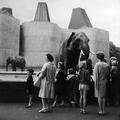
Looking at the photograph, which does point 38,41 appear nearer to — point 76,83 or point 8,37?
point 8,37

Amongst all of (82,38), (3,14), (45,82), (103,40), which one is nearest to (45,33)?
(3,14)

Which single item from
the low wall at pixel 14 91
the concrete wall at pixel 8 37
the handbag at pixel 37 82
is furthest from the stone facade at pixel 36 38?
→ the handbag at pixel 37 82

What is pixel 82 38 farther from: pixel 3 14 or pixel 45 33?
pixel 45 33

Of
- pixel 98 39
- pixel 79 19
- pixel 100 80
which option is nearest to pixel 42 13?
pixel 79 19

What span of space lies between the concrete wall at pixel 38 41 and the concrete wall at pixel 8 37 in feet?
8.44

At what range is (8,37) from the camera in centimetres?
3644

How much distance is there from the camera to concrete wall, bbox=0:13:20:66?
3562 cm

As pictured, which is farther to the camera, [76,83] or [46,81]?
[76,83]

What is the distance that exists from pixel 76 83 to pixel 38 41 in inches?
1304

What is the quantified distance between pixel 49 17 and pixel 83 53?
41.3 meters

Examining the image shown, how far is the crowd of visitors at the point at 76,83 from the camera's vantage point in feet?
21.8

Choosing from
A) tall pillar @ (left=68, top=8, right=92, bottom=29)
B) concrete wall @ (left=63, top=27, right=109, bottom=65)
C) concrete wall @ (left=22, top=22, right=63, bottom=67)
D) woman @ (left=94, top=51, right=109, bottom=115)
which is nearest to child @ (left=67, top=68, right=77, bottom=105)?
woman @ (left=94, top=51, right=109, bottom=115)

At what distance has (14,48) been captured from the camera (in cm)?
3725

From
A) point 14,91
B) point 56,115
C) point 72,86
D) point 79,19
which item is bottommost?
point 56,115
